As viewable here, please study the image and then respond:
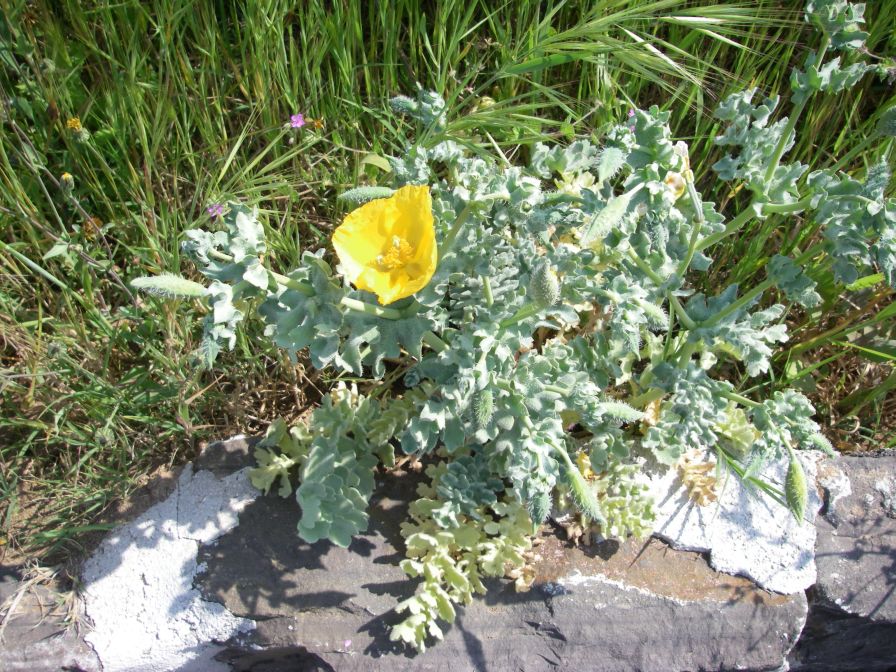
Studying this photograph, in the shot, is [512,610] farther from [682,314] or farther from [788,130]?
[788,130]

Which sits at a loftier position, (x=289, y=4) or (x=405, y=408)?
(x=289, y=4)

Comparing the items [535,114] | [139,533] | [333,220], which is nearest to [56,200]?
[333,220]

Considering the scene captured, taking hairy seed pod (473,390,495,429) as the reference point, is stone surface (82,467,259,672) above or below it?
below

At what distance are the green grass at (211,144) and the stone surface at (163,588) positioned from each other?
0.36ft

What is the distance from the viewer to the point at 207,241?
1.37 m

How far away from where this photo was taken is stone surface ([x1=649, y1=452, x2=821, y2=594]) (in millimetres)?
1882

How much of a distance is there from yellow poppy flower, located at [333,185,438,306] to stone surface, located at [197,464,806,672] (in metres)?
0.73

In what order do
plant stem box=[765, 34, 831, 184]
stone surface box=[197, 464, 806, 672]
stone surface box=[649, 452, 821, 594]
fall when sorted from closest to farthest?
plant stem box=[765, 34, 831, 184] < stone surface box=[197, 464, 806, 672] < stone surface box=[649, 452, 821, 594]

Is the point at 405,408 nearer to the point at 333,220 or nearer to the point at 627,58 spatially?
the point at 333,220

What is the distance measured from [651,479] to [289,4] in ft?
5.00

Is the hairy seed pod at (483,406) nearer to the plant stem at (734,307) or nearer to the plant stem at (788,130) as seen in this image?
the plant stem at (734,307)

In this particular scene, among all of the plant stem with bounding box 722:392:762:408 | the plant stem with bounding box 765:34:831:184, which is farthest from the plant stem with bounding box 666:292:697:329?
the plant stem with bounding box 765:34:831:184

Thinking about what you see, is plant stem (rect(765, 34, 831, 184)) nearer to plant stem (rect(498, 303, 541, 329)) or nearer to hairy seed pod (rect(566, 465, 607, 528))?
plant stem (rect(498, 303, 541, 329))

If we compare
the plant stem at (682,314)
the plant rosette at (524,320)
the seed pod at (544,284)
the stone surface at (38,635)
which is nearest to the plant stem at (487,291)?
the plant rosette at (524,320)
